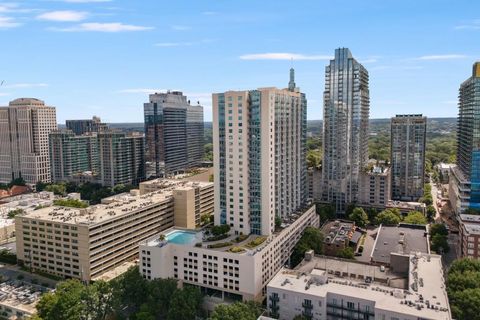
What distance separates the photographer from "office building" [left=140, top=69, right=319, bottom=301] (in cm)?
7794

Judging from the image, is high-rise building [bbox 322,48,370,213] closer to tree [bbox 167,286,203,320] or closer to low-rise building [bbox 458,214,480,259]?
low-rise building [bbox 458,214,480,259]

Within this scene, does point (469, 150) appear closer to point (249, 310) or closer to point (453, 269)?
point (453, 269)

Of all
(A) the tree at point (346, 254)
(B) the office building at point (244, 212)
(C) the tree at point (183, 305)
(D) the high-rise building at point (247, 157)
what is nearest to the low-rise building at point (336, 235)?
(A) the tree at point (346, 254)

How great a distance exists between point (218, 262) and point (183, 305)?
11.6 m

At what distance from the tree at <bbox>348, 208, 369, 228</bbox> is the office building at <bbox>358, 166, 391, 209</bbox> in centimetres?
1406

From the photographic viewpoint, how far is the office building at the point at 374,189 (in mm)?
141875

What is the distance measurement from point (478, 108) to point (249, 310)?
319 feet

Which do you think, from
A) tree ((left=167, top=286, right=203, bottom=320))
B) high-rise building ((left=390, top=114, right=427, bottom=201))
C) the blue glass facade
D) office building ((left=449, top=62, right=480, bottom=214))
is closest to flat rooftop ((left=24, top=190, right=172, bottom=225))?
tree ((left=167, top=286, right=203, bottom=320))

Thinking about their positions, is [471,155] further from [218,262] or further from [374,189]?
[218,262]

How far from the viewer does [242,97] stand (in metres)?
87.8

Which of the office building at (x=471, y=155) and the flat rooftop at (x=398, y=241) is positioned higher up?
A: the office building at (x=471, y=155)

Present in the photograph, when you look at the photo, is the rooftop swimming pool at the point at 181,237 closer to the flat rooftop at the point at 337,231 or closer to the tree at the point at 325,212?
the flat rooftop at the point at 337,231

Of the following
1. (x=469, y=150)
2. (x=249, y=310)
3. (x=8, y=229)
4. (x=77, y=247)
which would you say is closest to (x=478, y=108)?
(x=469, y=150)

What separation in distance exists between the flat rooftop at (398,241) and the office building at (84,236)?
6083 centimetres
